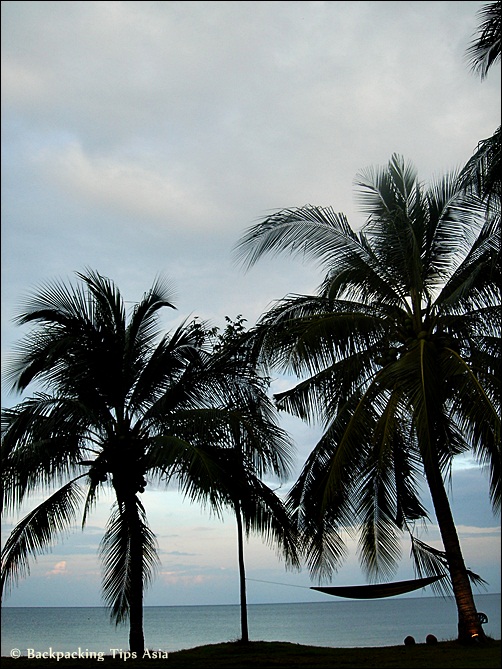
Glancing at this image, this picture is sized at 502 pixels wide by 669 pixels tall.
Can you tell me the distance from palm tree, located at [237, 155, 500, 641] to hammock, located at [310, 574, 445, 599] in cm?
28

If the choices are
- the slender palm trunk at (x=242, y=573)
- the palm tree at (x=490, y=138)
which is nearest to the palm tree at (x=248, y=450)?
the slender palm trunk at (x=242, y=573)

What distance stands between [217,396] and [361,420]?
2.87 meters

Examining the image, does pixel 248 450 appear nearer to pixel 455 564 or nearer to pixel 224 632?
pixel 455 564

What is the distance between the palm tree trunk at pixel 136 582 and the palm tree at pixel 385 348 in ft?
8.71

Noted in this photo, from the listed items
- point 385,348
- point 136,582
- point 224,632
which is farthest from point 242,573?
point 224,632

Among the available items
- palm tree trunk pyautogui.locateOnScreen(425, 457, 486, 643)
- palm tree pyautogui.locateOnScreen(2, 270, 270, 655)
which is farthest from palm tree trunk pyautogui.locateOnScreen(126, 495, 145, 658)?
palm tree trunk pyautogui.locateOnScreen(425, 457, 486, 643)

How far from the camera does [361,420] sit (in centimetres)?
1131

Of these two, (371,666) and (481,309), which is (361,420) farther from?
(371,666)

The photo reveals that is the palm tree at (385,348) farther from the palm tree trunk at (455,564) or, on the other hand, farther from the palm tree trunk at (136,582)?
the palm tree trunk at (136,582)

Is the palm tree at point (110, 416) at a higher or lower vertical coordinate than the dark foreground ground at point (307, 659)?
higher

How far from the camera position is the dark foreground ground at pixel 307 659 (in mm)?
9727

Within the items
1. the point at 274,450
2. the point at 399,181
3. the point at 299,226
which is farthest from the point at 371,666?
the point at 399,181

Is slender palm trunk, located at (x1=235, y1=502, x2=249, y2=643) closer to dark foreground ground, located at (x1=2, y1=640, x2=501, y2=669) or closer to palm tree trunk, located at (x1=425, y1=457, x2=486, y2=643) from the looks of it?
dark foreground ground, located at (x1=2, y1=640, x2=501, y2=669)

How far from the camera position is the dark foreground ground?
9727mm
